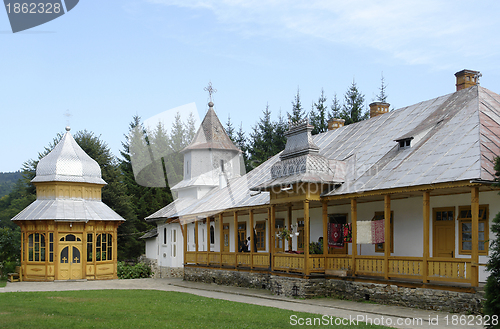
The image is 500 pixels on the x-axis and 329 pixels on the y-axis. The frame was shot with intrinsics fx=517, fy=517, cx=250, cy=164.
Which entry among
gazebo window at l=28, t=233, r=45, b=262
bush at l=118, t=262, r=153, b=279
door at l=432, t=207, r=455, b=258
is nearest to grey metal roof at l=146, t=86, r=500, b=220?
door at l=432, t=207, r=455, b=258

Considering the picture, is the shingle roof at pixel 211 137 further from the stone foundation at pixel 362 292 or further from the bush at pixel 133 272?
the stone foundation at pixel 362 292

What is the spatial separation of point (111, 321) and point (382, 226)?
853cm

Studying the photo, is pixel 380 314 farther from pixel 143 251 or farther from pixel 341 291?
pixel 143 251

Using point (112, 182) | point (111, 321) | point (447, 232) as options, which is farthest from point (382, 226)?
point (112, 182)

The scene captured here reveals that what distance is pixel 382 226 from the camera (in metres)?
15.9

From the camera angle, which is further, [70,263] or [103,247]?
[103,247]

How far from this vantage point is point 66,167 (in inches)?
1111

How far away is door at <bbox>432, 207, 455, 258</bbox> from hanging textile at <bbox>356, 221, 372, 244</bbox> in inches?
75.6

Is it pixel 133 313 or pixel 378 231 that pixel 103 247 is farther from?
pixel 378 231

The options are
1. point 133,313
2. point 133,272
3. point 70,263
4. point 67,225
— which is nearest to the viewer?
point 133,313

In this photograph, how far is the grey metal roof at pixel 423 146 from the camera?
44.6ft

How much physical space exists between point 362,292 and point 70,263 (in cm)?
1707

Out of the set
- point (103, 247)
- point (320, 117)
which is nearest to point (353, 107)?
point (320, 117)

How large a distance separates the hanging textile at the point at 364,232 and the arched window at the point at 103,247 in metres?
16.6
